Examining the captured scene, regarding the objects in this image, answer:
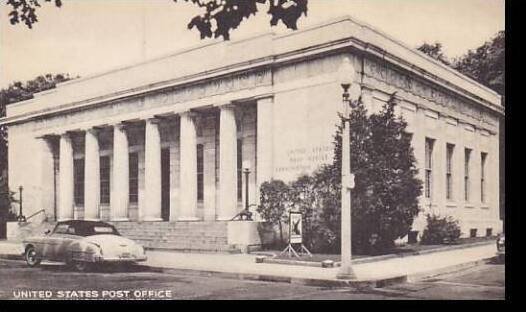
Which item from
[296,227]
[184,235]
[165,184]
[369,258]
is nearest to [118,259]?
[296,227]

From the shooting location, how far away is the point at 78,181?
31500mm

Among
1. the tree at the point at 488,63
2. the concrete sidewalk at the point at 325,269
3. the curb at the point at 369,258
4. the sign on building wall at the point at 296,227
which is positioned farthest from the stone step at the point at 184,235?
the tree at the point at 488,63

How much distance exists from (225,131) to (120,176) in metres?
6.22

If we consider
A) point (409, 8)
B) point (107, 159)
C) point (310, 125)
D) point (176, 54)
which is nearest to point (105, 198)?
point (107, 159)

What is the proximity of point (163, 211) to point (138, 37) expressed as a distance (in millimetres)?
15414

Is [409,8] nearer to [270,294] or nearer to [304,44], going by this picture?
[270,294]

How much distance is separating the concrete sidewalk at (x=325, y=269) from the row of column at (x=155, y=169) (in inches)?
172

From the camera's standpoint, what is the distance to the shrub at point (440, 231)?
71.7 feet

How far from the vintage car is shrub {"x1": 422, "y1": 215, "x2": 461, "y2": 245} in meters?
9.95

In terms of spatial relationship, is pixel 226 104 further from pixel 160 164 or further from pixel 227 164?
pixel 160 164

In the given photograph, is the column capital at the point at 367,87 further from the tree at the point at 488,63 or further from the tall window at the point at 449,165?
the tall window at the point at 449,165

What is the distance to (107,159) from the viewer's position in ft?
101

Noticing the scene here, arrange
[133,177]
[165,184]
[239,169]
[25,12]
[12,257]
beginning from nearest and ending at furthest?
[25,12], [12,257], [239,169], [165,184], [133,177]

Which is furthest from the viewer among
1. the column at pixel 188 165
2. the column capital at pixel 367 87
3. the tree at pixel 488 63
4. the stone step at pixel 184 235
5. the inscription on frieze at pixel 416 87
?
the column at pixel 188 165
